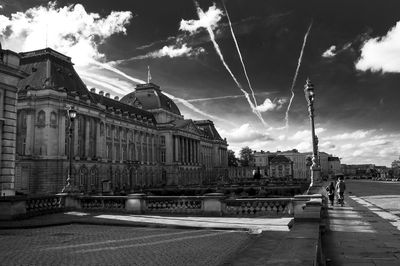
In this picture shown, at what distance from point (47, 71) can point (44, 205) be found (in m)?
42.6

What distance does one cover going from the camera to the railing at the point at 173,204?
2102 centimetres

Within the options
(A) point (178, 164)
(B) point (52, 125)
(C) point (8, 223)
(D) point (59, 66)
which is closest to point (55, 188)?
(B) point (52, 125)

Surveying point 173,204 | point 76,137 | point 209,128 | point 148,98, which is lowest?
point 173,204

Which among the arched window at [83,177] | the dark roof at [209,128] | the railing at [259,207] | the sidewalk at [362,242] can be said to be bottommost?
the sidewalk at [362,242]

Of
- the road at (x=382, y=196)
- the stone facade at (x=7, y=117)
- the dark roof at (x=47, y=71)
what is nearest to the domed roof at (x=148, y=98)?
the dark roof at (x=47, y=71)

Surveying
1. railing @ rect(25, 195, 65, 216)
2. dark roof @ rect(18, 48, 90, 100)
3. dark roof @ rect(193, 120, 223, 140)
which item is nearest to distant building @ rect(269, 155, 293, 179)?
dark roof @ rect(193, 120, 223, 140)

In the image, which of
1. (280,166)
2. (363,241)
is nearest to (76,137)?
(363,241)

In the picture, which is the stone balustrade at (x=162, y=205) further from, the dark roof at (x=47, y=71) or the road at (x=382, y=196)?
the dark roof at (x=47, y=71)

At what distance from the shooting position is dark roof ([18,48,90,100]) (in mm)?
58719

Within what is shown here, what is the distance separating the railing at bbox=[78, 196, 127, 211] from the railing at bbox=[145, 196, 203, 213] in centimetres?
169

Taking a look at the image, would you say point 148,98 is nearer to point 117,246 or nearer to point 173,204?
point 173,204

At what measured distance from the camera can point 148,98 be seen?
10838cm

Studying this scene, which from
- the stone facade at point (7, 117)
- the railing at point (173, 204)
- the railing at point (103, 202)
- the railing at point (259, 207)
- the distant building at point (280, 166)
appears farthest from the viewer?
the distant building at point (280, 166)

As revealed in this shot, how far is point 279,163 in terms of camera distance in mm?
185125
